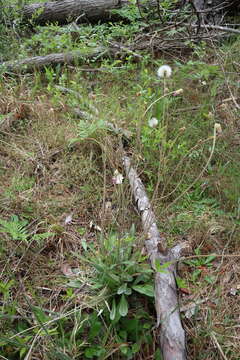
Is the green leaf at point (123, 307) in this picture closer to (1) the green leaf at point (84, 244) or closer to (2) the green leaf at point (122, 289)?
(2) the green leaf at point (122, 289)

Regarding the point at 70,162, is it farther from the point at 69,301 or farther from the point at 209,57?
the point at 209,57

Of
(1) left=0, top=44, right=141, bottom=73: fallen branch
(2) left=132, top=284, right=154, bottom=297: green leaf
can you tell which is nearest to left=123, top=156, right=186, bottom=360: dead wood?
(2) left=132, top=284, right=154, bottom=297: green leaf

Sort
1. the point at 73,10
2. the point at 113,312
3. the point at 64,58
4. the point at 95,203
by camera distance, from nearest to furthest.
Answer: the point at 113,312, the point at 95,203, the point at 64,58, the point at 73,10

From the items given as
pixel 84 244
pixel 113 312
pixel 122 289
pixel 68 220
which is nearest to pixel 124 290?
pixel 122 289

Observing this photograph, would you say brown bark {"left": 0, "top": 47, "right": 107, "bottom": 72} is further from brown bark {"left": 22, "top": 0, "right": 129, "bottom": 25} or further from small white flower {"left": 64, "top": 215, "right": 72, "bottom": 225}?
small white flower {"left": 64, "top": 215, "right": 72, "bottom": 225}

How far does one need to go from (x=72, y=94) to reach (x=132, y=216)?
1.62 metres

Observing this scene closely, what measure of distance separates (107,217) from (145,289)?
2.06 ft

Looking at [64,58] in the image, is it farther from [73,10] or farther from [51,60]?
[73,10]

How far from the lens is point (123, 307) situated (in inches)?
58.9

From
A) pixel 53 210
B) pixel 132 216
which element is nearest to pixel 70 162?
pixel 53 210

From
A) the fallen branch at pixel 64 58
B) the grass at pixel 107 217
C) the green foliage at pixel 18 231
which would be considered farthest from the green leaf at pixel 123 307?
the fallen branch at pixel 64 58

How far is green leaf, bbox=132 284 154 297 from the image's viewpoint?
1537 millimetres

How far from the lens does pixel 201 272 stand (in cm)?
178

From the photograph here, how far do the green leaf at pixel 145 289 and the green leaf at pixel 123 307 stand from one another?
76 mm
